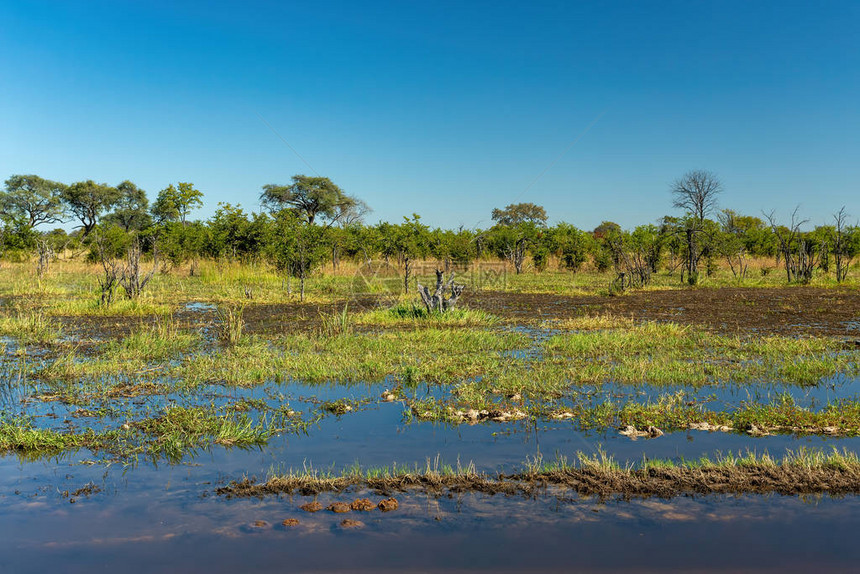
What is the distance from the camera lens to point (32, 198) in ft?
184

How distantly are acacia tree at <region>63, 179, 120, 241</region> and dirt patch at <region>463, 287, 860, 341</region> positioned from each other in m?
46.3

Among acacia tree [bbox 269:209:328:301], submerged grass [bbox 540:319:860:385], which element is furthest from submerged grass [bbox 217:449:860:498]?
acacia tree [bbox 269:209:328:301]

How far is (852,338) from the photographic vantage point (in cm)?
1280

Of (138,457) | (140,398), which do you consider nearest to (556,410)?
(138,457)

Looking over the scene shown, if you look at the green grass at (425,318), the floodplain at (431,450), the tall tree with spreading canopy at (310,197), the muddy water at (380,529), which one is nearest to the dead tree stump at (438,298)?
the green grass at (425,318)

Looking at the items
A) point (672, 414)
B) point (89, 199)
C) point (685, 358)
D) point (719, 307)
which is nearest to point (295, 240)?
point (719, 307)

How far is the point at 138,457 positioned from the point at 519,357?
633cm

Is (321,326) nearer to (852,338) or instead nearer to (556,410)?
(556,410)

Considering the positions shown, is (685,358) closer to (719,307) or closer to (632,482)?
(632,482)

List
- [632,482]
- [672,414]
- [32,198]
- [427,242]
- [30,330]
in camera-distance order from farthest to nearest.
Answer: [32,198] < [427,242] < [30,330] < [672,414] < [632,482]

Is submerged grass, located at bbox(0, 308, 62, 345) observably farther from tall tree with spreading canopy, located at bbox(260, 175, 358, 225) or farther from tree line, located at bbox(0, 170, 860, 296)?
tall tree with spreading canopy, located at bbox(260, 175, 358, 225)

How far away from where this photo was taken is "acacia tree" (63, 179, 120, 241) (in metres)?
56.9

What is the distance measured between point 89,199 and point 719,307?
55091mm

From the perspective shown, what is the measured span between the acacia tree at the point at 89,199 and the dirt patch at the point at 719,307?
46278 millimetres
